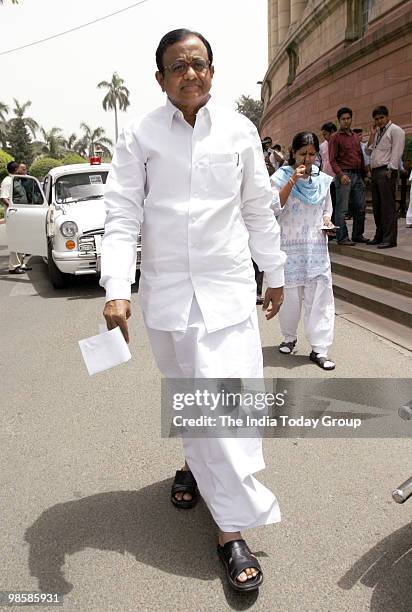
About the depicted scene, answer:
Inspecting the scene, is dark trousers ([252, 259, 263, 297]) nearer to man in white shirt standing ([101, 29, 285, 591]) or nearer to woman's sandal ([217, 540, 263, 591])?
man in white shirt standing ([101, 29, 285, 591])

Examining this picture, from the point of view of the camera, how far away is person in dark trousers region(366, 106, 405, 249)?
8305 millimetres

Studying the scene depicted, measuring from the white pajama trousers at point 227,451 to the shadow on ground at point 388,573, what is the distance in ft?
1.21

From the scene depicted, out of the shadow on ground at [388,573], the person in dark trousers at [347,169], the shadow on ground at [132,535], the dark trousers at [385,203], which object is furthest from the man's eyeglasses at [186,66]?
the person in dark trousers at [347,169]

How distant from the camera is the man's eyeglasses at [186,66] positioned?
7.45ft

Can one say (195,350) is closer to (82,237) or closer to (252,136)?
(252,136)

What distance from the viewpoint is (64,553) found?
2463mm

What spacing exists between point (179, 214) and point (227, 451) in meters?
0.92

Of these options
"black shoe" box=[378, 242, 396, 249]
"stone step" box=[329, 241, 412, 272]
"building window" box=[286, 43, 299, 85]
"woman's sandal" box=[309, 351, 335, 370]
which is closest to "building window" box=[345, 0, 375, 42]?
"building window" box=[286, 43, 299, 85]

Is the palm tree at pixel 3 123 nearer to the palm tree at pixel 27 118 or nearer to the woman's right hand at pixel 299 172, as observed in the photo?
the palm tree at pixel 27 118

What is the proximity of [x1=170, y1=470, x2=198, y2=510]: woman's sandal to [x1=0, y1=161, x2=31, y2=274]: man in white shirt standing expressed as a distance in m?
8.22

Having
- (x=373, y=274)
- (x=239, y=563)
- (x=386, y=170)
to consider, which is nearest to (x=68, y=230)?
(x=373, y=274)

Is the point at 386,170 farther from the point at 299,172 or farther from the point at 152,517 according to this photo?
the point at 152,517

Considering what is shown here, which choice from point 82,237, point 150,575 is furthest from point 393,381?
point 82,237

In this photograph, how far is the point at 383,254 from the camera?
7.78 m
